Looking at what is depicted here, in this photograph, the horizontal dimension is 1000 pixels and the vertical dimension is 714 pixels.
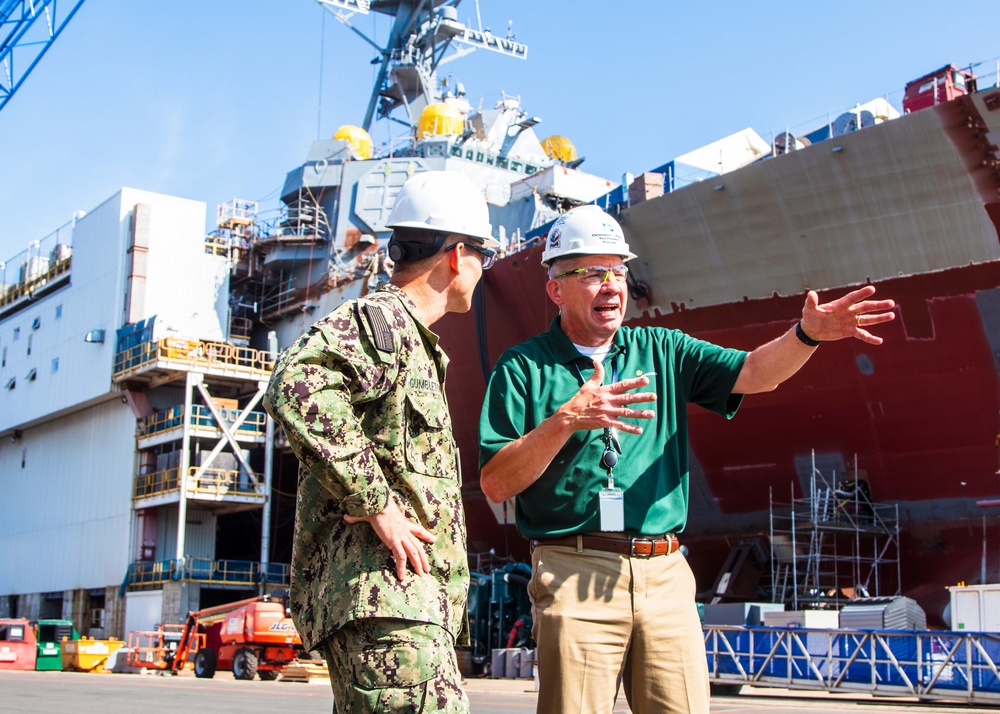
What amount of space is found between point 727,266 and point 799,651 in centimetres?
803

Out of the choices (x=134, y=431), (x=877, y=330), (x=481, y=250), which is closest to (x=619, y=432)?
(x=481, y=250)

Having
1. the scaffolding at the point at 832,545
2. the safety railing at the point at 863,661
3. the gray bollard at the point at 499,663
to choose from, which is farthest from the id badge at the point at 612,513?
the gray bollard at the point at 499,663

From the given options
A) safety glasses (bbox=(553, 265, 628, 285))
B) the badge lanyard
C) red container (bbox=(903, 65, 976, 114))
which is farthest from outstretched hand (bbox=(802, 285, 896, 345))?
red container (bbox=(903, 65, 976, 114))

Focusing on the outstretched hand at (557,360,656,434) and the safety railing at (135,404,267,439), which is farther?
the safety railing at (135,404,267,439)

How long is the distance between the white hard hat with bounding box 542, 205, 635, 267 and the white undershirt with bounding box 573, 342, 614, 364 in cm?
30

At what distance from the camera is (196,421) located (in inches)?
1256

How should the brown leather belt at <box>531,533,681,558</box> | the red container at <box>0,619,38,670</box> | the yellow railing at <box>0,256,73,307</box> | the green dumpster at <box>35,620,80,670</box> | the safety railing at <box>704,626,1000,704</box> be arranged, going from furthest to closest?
the yellow railing at <box>0,256,73,307</box> < the green dumpster at <box>35,620,80,670</box> < the red container at <box>0,619,38,670</box> < the safety railing at <box>704,626,1000,704</box> < the brown leather belt at <box>531,533,681,558</box>

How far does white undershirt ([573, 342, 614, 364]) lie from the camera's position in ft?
12.1

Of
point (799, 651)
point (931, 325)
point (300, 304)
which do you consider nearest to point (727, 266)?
point (931, 325)

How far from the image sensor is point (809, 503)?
18.4m

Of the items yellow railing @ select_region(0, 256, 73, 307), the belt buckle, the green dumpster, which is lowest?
the green dumpster

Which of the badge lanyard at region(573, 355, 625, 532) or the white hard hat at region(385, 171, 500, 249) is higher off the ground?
the white hard hat at region(385, 171, 500, 249)

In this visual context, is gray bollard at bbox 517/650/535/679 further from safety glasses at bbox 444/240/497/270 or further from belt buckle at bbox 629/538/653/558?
safety glasses at bbox 444/240/497/270

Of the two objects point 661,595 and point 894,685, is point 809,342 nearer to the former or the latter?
point 661,595
